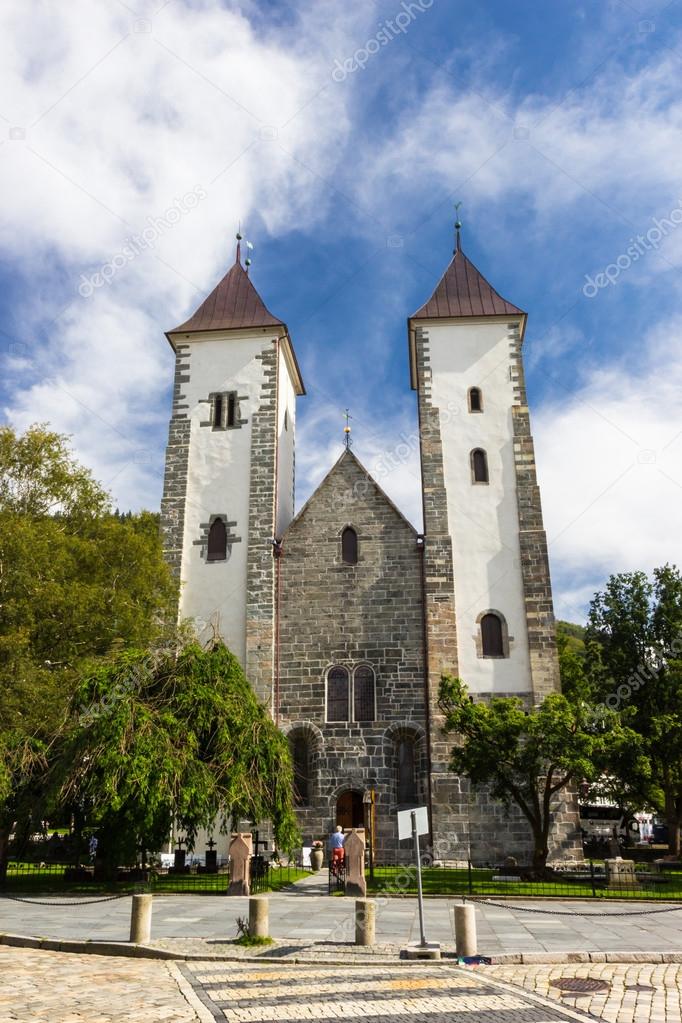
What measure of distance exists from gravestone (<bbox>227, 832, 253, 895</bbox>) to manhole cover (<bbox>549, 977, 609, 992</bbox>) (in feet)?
31.6

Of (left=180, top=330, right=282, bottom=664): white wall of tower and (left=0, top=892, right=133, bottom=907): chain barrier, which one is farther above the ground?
(left=180, top=330, right=282, bottom=664): white wall of tower

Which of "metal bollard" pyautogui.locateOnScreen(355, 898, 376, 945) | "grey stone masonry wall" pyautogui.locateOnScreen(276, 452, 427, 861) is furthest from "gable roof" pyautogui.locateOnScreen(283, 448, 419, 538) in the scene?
"metal bollard" pyautogui.locateOnScreen(355, 898, 376, 945)

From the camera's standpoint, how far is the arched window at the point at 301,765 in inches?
1010

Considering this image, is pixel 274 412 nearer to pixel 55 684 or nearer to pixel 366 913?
pixel 55 684

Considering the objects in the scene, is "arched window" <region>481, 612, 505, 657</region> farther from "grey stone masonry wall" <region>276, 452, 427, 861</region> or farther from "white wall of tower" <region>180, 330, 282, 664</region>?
"white wall of tower" <region>180, 330, 282, 664</region>

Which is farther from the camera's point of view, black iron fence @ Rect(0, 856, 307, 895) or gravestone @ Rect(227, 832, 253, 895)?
black iron fence @ Rect(0, 856, 307, 895)

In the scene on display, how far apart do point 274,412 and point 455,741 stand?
42.3ft

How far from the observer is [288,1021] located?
7461mm

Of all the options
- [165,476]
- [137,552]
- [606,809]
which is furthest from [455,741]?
[606,809]

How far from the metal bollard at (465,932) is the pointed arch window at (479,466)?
1885 centimetres

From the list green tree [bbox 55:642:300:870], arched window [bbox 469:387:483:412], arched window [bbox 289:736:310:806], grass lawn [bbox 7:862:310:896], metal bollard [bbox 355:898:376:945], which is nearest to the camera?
metal bollard [bbox 355:898:376:945]

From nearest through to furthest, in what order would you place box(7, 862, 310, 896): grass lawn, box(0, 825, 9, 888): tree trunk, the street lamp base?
the street lamp base → box(7, 862, 310, 896): grass lawn → box(0, 825, 9, 888): tree trunk

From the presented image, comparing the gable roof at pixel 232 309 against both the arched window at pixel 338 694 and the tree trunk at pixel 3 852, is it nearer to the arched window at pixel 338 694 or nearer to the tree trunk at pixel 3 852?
the arched window at pixel 338 694

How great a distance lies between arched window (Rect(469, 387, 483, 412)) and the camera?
2966 cm
